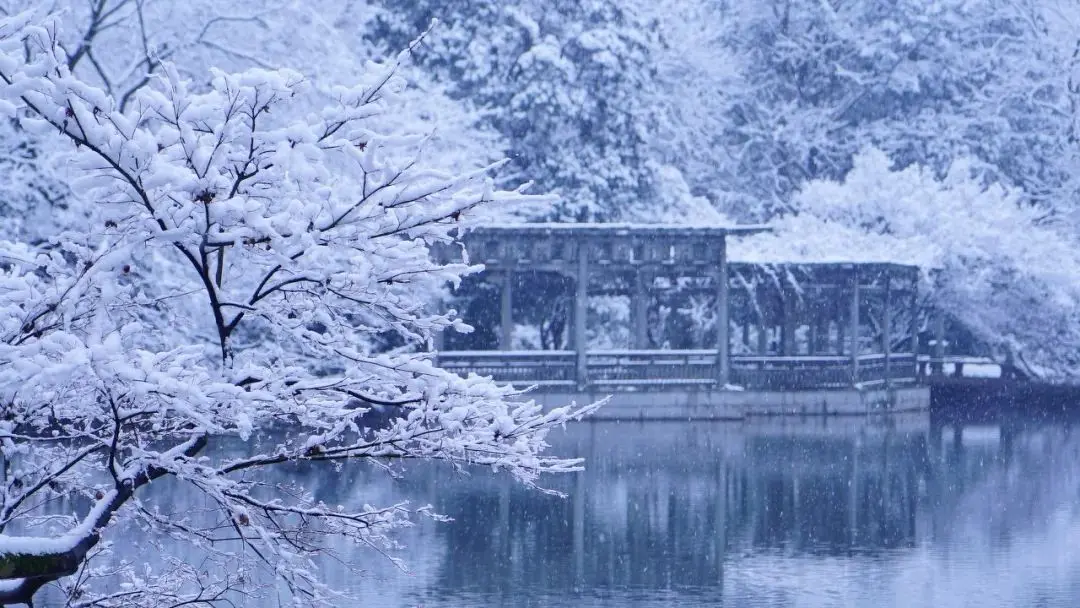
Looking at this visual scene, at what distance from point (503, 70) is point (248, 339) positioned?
1333cm

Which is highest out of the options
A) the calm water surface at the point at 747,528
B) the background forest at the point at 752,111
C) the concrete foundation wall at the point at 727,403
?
the background forest at the point at 752,111

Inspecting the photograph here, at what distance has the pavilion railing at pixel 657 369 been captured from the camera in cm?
2722

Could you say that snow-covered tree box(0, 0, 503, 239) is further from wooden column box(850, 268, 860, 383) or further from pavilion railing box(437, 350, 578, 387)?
wooden column box(850, 268, 860, 383)

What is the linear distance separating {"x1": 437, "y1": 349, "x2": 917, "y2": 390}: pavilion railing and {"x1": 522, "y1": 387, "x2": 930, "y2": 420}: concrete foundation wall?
175 mm

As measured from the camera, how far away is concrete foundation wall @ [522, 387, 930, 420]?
1097 inches

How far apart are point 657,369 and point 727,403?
1496mm

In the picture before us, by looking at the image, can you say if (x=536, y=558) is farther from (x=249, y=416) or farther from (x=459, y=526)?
(x=249, y=416)

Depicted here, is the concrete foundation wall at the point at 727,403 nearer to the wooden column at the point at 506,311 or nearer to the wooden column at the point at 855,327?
the wooden column at the point at 855,327

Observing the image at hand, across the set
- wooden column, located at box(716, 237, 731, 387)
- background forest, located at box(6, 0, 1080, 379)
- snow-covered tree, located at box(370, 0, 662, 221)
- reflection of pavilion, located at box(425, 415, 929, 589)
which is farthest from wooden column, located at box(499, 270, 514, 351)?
snow-covered tree, located at box(370, 0, 662, 221)

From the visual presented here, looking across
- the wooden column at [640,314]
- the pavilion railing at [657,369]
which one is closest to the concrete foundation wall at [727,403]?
the pavilion railing at [657,369]

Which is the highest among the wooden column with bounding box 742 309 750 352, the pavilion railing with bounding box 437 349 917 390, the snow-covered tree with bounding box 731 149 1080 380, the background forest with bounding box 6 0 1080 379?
the background forest with bounding box 6 0 1080 379

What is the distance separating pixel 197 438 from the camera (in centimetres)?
478

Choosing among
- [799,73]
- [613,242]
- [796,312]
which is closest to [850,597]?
[613,242]

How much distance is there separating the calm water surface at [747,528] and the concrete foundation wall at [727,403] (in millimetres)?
2928
